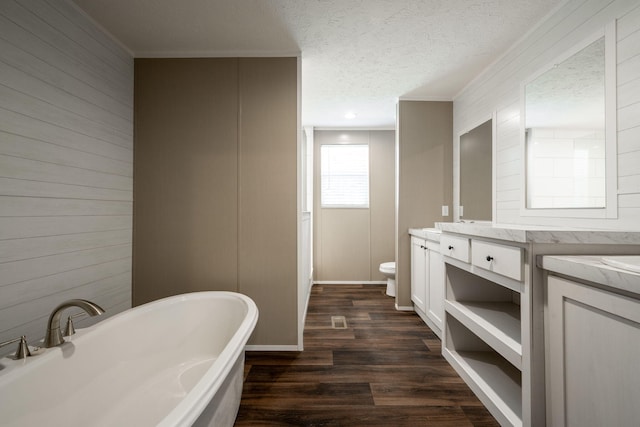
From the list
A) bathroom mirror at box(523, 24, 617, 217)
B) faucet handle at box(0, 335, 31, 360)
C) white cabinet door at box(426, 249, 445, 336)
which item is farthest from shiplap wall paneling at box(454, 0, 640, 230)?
faucet handle at box(0, 335, 31, 360)

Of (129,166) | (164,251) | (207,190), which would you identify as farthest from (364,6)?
(164,251)

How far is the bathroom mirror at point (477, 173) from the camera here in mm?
2514

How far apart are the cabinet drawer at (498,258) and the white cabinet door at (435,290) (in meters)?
0.72

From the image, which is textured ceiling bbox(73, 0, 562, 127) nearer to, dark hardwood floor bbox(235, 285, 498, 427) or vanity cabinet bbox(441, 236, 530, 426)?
vanity cabinet bbox(441, 236, 530, 426)

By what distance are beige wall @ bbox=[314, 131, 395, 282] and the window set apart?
0.08 m

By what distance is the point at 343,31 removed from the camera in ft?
6.43

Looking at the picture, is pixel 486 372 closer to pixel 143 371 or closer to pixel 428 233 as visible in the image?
pixel 428 233

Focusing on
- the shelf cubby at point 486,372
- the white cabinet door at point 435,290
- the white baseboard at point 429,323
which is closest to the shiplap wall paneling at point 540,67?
the white cabinet door at point 435,290

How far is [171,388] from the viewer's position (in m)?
1.58

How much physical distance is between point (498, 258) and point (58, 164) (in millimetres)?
2509

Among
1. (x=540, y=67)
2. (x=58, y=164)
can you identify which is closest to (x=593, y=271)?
(x=540, y=67)

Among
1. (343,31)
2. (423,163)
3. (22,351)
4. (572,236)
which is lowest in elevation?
(22,351)

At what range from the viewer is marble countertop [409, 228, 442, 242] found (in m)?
2.45

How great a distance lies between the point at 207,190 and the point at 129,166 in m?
0.64
